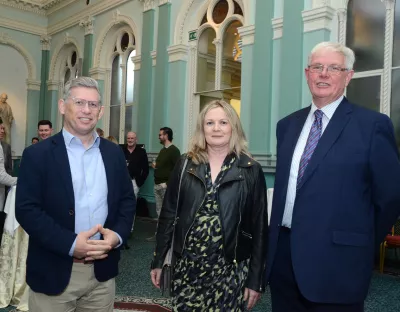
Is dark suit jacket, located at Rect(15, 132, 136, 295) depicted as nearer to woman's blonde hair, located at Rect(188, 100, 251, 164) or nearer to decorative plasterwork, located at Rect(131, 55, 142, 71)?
woman's blonde hair, located at Rect(188, 100, 251, 164)

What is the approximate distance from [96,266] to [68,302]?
0.60 feet

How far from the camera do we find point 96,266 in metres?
1.81

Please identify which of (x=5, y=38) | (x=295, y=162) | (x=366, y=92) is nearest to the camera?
(x=295, y=162)

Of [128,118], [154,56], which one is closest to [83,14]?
[128,118]

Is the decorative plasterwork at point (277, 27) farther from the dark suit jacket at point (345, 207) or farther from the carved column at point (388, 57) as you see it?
the dark suit jacket at point (345, 207)

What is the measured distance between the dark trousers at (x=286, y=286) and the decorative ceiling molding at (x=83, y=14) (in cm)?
909

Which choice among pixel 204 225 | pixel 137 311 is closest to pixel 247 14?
pixel 137 311

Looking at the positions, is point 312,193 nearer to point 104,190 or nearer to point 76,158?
point 104,190

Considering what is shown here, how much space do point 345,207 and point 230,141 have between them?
63cm

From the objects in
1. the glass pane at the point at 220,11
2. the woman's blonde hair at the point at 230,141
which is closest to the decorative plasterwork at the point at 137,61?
the glass pane at the point at 220,11

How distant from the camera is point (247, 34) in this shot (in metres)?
7.09

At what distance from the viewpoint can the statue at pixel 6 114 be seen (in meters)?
12.4

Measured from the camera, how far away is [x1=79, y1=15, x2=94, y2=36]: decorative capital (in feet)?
36.4

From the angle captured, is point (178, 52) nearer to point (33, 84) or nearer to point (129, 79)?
point (129, 79)
